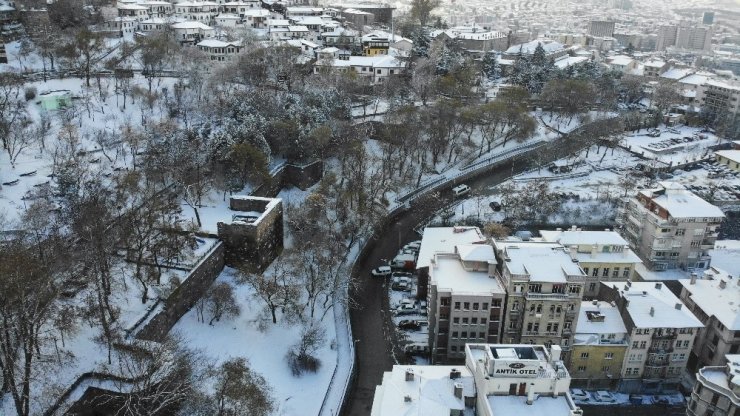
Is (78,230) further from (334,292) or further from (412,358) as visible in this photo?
(412,358)

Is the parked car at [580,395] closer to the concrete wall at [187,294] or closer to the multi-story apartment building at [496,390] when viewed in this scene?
the multi-story apartment building at [496,390]

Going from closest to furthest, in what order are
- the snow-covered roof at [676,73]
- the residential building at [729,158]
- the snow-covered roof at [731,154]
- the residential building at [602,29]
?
the residential building at [729,158], the snow-covered roof at [731,154], the snow-covered roof at [676,73], the residential building at [602,29]

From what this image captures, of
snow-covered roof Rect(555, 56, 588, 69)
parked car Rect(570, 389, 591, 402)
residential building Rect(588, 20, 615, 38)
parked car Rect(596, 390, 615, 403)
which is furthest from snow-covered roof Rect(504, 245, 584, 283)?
residential building Rect(588, 20, 615, 38)

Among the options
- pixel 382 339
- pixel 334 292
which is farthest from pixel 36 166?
pixel 382 339

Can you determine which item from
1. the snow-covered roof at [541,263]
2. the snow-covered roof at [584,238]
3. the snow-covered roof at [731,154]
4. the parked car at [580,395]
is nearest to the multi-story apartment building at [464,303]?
the snow-covered roof at [541,263]

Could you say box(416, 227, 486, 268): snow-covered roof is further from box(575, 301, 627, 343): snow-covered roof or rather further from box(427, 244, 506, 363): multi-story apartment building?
box(575, 301, 627, 343): snow-covered roof
